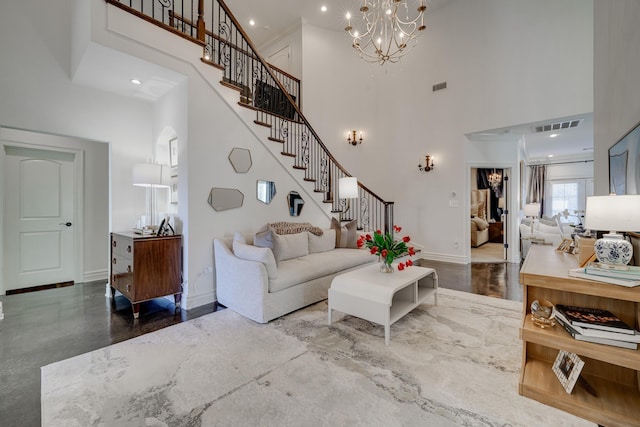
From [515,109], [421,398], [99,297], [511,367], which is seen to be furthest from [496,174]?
[99,297]

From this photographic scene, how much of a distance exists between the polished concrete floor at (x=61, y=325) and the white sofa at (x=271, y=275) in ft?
1.73

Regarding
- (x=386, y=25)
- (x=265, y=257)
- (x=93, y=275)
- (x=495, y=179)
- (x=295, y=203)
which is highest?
(x=386, y=25)

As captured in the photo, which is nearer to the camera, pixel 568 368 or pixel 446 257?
pixel 568 368

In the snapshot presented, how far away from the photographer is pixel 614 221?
1.59 m

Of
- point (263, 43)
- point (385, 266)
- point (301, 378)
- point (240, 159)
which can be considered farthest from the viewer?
point (263, 43)

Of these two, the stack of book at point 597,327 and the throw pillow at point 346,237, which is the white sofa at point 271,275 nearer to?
the throw pillow at point 346,237

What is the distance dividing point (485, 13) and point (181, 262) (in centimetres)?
684

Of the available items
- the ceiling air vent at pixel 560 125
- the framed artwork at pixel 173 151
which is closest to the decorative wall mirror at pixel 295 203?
the framed artwork at pixel 173 151

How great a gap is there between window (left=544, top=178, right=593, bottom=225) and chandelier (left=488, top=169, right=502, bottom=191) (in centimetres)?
280

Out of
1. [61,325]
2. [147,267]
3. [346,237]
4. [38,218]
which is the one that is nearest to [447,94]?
[346,237]

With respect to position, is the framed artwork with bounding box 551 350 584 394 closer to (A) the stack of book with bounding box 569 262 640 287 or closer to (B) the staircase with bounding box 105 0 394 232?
(A) the stack of book with bounding box 569 262 640 287

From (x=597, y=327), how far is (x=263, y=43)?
326 inches

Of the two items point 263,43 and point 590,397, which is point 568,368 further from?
point 263,43

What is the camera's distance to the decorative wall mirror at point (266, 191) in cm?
410
